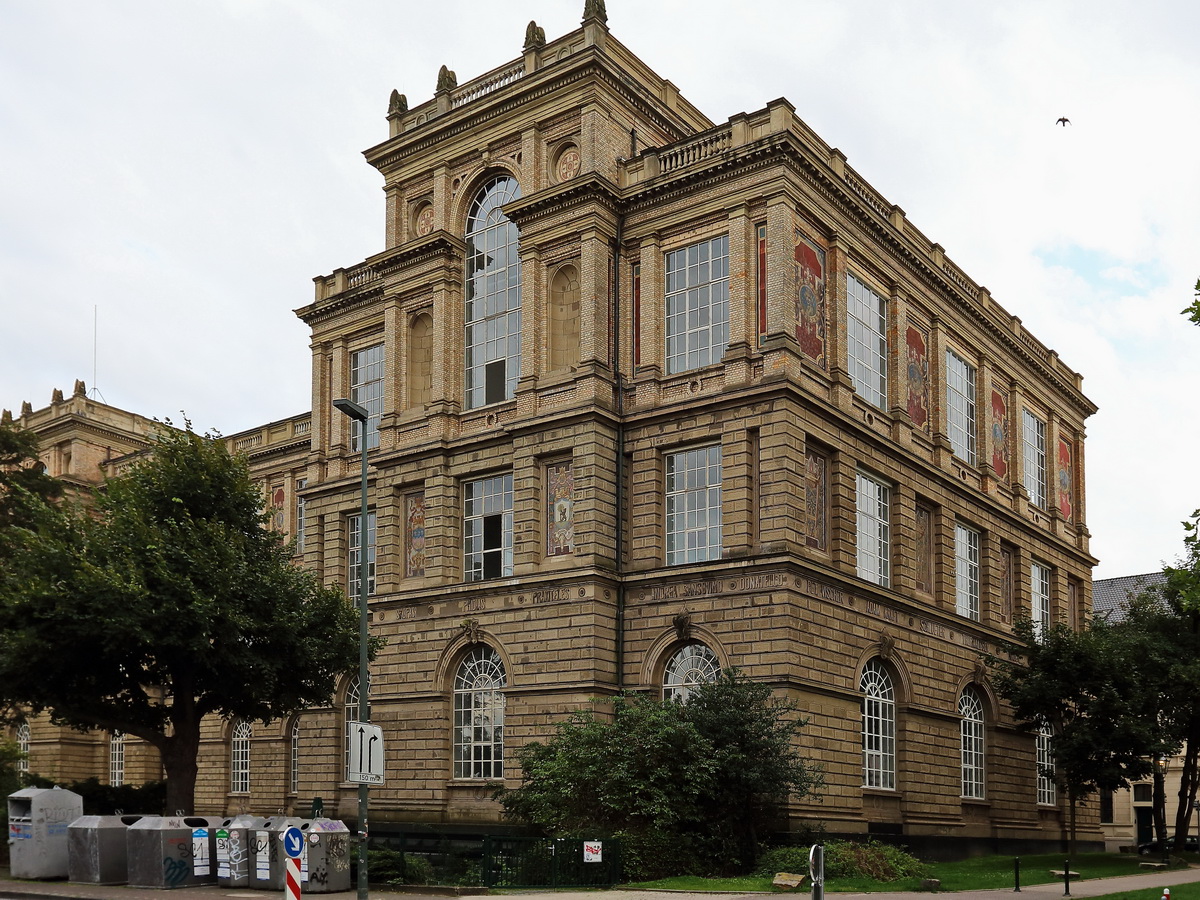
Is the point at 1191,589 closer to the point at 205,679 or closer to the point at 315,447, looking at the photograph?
the point at 205,679

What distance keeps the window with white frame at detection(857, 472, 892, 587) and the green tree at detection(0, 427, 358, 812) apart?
50.8ft

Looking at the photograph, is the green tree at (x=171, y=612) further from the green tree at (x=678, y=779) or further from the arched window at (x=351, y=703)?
the green tree at (x=678, y=779)

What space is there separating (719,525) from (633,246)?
375 inches

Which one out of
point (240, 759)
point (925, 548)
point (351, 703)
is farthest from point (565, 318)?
point (240, 759)

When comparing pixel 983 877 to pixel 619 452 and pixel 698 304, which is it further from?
pixel 698 304

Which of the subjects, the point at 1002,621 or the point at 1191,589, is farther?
the point at 1002,621

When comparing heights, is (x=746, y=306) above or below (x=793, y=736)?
above

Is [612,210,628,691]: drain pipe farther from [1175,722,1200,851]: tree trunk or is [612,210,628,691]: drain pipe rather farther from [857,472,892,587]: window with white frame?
[1175,722,1200,851]: tree trunk

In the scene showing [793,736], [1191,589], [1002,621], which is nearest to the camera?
[1191,589]

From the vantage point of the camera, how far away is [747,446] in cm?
3788

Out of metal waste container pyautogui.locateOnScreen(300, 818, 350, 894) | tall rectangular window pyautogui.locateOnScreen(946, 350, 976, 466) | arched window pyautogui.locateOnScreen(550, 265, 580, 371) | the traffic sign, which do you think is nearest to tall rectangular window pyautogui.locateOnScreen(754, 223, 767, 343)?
arched window pyautogui.locateOnScreen(550, 265, 580, 371)

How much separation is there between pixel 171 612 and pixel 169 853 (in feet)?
22.5

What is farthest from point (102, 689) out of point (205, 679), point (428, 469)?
point (428, 469)

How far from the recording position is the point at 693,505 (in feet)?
129
